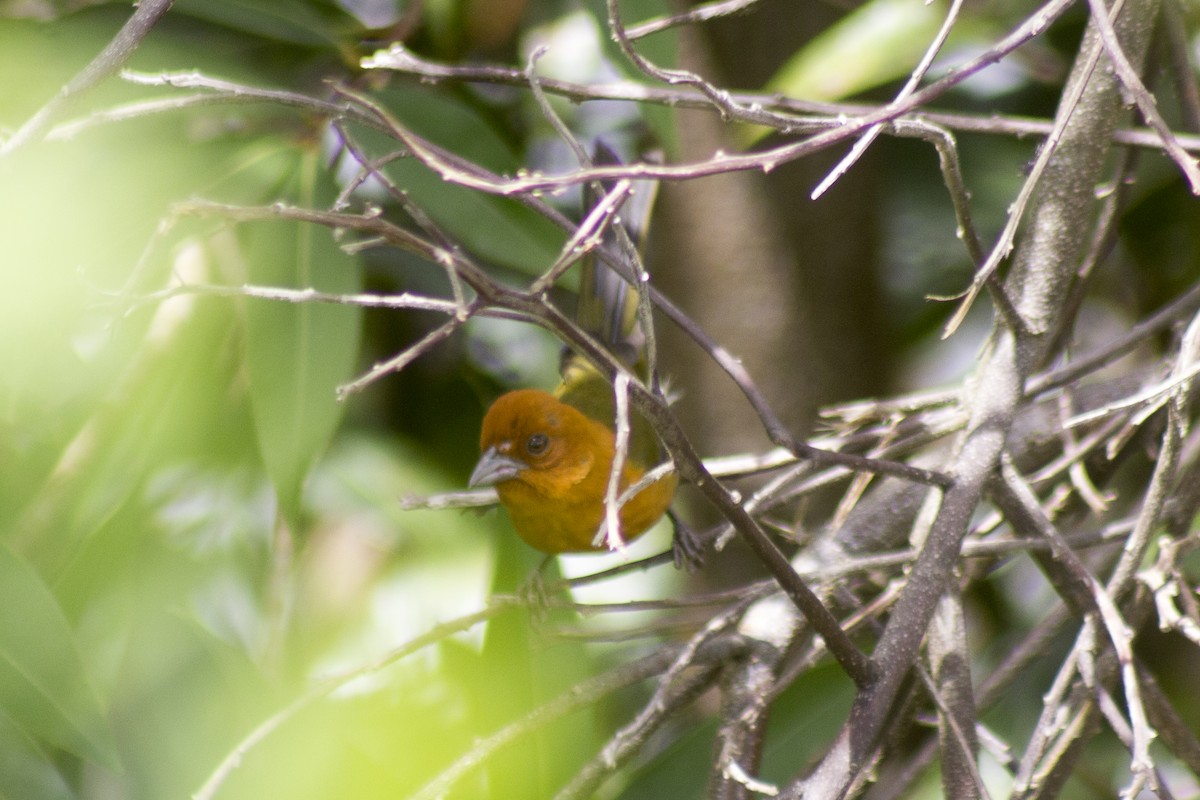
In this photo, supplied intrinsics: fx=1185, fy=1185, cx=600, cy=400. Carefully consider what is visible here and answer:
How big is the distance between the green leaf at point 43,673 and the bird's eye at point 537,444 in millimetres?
1139

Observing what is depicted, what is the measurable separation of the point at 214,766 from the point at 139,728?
0.20 metres

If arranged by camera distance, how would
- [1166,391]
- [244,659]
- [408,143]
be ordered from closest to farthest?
1. [408,143]
2. [1166,391]
3. [244,659]

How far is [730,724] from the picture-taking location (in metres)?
1.88

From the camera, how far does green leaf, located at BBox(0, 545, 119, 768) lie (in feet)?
6.43

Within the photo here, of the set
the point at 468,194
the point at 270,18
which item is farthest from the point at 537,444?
the point at 270,18

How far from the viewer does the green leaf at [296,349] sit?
7.54 feet

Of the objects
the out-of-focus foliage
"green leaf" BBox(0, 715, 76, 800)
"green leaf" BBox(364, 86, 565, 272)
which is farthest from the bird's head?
"green leaf" BBox(0, 715, 76, 800)

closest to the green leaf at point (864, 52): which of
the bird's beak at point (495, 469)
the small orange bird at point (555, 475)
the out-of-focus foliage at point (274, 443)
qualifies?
the out-of-focus foliage at point (274, 443)

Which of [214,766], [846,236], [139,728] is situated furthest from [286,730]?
[846,236]

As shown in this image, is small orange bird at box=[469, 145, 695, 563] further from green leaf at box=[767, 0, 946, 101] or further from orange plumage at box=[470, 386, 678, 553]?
green leaf at box=[767, 0, 946, 101]

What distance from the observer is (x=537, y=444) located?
285 cm

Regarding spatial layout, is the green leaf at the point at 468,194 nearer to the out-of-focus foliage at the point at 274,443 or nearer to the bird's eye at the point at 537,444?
the out-of-focus foliage at the point at 274,443

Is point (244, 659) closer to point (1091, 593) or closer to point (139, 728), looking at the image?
point (139, 728)

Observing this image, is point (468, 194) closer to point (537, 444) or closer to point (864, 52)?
point (537, 444)
